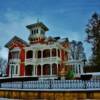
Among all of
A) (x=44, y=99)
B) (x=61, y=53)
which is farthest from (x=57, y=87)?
(x=61, y=53)

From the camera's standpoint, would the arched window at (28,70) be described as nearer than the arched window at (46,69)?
No

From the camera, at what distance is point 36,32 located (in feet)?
174

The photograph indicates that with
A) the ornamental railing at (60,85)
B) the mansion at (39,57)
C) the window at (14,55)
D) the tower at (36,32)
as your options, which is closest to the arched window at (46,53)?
the mansion at (39,57)

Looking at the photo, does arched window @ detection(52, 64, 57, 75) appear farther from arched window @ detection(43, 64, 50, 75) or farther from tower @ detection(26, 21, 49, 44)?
tower @ detection(26, 21, 49, 44)

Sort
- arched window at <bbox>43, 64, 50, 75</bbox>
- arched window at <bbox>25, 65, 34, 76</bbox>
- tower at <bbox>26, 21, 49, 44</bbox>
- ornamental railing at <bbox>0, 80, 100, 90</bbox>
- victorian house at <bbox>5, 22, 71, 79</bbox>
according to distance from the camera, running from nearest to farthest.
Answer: ornamental railing at <bbox>0, 80, 100, 90</bbox> < victorian house at <bbox>5, 22, 71, 79</bbox> < arched window at <bbox>43, 64, 50, 75</bbox> < arched window at <bbox>25, 65, 34, 76</bbox> < tower at <bbox>26, 21, 49, 44</bbox>

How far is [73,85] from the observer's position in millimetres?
17516

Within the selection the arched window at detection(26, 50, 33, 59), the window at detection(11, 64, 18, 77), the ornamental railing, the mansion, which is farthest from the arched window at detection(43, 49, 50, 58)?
the ornamental railing

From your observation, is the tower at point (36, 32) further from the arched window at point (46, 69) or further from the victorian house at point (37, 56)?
the arched window at point (46, 69)

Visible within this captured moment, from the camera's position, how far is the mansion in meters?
47.0

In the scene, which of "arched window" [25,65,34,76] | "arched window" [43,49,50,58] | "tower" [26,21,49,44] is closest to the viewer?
"arched window" [43,49,50,58]

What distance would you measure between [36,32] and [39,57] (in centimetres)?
646

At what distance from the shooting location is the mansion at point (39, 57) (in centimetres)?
4703

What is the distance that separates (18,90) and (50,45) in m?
28.7

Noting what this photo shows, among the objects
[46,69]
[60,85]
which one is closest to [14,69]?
[46,69]
